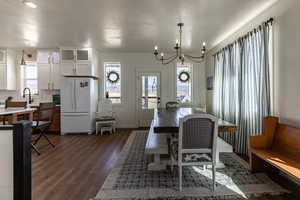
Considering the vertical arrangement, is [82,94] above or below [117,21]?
below

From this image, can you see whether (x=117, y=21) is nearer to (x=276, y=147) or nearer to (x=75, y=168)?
(x=75, y=168)

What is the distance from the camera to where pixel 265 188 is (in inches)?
93.4

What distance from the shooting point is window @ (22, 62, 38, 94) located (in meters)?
6.29

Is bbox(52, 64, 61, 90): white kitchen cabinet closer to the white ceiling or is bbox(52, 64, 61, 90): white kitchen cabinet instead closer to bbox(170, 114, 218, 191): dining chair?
the white ceiling

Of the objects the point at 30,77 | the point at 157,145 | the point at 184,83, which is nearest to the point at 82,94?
the point at 30,77

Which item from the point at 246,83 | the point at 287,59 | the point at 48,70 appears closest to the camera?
the point at 287,59

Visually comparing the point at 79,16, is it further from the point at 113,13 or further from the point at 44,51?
the point at 44,51

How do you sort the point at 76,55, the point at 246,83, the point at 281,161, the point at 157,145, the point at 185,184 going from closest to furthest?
the point at 281,161, the point at 185,184, the point at 157,145, the point at 246,83, the point at 76,55

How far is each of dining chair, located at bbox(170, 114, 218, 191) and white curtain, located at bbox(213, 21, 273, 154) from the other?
4.16 feet

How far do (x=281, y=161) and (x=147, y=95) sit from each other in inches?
188

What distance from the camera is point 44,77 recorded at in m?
5.91

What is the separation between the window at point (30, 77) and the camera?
6.29m

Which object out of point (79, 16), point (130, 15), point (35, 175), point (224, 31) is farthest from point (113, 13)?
point (35, 175)

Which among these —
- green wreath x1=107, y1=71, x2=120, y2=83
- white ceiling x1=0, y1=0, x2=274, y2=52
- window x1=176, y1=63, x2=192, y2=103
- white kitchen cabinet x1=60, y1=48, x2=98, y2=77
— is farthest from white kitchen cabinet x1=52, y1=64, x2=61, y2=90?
window x1=176, y1=63, x2=192, y2=103
